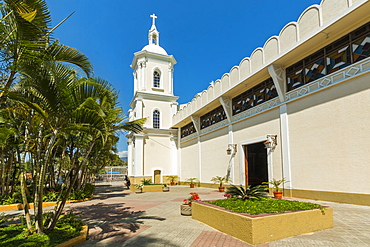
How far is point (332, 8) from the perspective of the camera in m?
9.41

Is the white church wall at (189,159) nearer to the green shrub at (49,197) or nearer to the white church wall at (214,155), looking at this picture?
the white church wall at (214,155)

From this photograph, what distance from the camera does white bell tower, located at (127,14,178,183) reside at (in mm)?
25766

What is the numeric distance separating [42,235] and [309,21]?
38.9 feet

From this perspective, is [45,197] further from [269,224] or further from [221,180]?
[269,224]

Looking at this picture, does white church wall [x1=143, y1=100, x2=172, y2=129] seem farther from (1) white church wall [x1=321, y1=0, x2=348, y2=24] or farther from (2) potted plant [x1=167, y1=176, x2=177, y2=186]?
(1) white church wall [x1=321, y1=0, x2=348, y2=24]

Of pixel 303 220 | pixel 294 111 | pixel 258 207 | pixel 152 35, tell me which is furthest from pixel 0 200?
pixel 152 35

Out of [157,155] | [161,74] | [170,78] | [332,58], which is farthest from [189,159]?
[332,58]

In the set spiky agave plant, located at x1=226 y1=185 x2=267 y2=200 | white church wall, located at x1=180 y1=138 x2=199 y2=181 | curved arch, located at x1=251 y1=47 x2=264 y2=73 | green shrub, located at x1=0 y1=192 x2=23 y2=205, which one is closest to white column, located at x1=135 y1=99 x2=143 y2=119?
white church wall, located at x1=180 y1=138 x2=199 y2=181

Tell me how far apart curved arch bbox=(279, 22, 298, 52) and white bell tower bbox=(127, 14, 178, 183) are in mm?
16301

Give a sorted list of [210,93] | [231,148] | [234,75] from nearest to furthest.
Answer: [234,75] < [231,148] < [210,93]

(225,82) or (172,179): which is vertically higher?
(225,82)

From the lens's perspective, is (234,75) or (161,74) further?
(161,74)

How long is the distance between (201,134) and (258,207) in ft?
52.4

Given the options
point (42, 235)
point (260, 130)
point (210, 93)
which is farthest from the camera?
point (210, 93)
